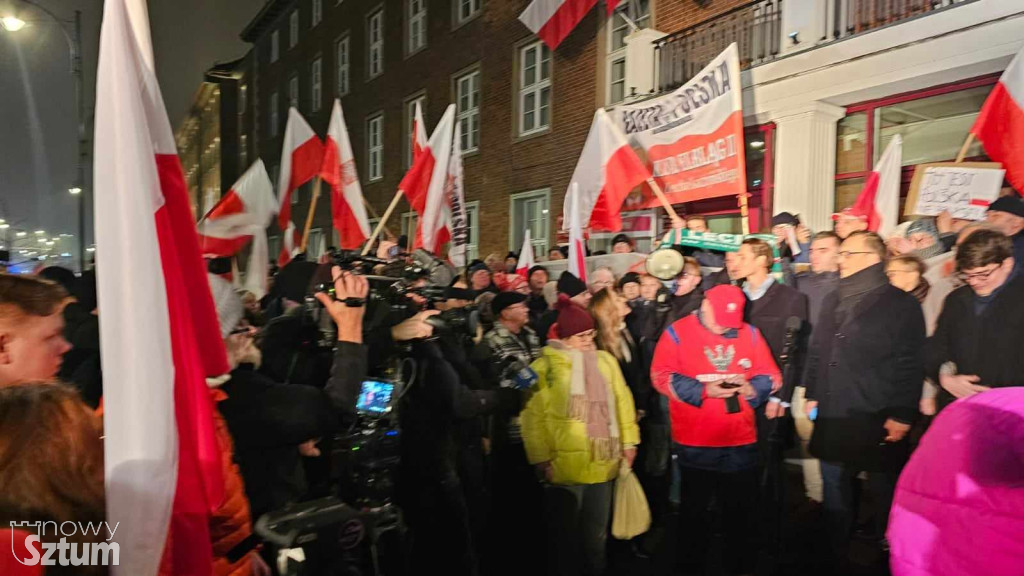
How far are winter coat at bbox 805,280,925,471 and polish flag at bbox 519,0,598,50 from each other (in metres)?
7.60

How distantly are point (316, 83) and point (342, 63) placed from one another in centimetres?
275

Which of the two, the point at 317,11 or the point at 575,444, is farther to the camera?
the point at 317,11

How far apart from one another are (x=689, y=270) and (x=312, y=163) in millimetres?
4736

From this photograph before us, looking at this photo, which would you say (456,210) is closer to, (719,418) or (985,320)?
(719,418)

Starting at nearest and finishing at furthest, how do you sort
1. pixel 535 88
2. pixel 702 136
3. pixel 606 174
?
pixel 702 136 → pixel 606 174 → pixel 535 88

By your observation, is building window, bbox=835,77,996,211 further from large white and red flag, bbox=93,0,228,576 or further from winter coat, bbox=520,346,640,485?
large white and red flag, bbox=93,0,228,576

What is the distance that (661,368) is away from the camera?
3961 millimetres

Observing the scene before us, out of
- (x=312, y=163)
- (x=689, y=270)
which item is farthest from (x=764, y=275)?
(x=312, y=163)

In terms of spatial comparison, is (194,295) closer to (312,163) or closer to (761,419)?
(761,419)

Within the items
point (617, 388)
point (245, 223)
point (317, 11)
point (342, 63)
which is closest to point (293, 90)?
point (317, 11)

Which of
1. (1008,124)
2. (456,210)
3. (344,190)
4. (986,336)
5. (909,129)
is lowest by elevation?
(986,336)

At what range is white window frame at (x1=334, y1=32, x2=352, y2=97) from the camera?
70.9 ft

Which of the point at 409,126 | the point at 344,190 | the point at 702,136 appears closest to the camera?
the point at 702,136

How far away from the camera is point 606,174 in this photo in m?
6.47
